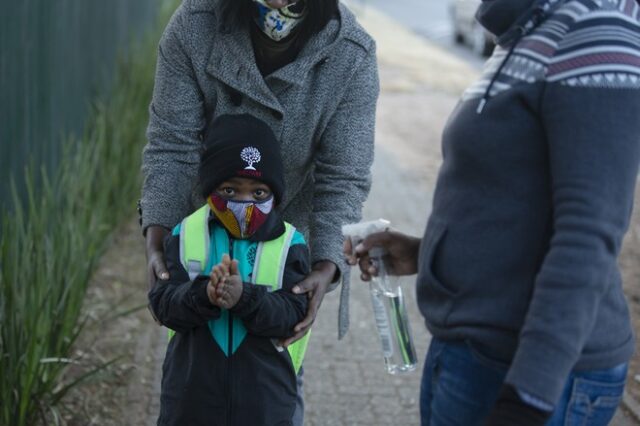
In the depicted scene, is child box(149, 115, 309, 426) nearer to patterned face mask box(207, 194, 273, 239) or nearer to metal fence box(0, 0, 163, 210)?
patterned face mask box(207, 194, 273, 239)

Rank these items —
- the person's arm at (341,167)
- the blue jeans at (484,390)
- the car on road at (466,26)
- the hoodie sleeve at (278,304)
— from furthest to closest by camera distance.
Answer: the car on road at (466,26)
the person's arm at (341,167)
the hoodie sleeve at (278,304)
the blue jeans at (484,390)

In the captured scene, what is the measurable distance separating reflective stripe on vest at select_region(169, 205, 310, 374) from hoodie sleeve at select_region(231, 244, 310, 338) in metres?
0.03

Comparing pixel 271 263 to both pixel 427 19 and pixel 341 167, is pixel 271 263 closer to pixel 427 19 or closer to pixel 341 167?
pixel 341 167

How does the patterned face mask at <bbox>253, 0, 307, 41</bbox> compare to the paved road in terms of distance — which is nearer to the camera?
the patterned face mask at <bbox>253, 0, 307, 41</bbox>

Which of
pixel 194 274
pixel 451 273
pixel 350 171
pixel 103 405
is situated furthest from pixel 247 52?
pixel 103 405

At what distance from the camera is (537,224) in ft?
7.51

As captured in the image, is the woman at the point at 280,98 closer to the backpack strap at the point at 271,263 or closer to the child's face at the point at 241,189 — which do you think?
the backpack strap at the point at 271,263

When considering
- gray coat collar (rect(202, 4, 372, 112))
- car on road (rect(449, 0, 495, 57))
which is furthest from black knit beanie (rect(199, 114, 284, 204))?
car on road (rect(449, 0, 495, 57))

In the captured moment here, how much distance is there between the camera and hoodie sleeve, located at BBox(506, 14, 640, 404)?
6.98ft

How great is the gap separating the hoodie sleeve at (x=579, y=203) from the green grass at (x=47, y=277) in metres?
2.38

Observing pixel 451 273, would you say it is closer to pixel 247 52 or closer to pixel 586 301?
pixel 586 301

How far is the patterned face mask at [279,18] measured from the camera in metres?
3.20

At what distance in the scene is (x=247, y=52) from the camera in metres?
3.26

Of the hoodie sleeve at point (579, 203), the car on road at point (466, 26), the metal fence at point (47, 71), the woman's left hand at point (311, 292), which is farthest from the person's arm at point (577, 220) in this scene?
the car on road at point (466, 26)
